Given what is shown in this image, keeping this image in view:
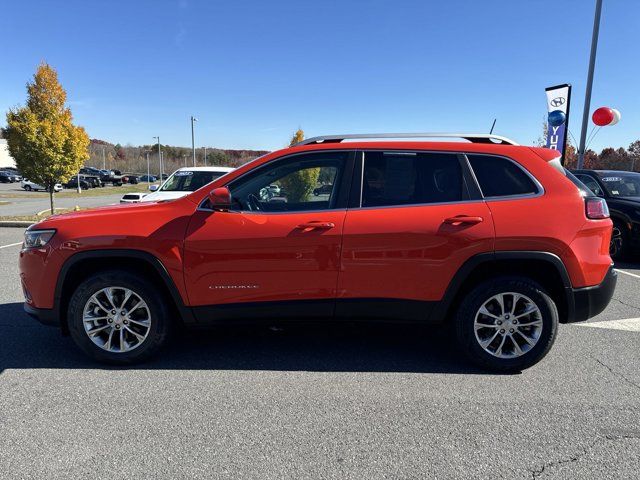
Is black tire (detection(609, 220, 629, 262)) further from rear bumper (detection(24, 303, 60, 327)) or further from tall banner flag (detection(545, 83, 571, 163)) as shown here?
rear bumper (detection(24, 303, 60, 327))

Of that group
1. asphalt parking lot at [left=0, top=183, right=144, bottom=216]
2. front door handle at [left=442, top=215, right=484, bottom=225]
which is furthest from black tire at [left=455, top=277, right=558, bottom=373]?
asphalt parking lot at [left=0, top=183, right=144, bottom=216]

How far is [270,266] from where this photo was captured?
3381mm

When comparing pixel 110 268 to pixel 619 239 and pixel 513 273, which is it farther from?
pixel 619 239

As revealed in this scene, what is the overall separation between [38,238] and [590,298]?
4.38 m

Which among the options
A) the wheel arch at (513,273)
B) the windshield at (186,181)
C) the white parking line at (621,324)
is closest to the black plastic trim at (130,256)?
the wheel arch at (513,273)

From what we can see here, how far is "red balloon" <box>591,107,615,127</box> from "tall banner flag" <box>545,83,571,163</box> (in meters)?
1.18

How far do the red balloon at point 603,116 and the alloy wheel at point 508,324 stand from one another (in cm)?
1229

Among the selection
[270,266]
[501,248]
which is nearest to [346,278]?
[270,266]

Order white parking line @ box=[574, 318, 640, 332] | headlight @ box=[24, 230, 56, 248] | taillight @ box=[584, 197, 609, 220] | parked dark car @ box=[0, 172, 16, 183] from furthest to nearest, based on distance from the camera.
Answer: parked dark car @ box=[0, 172, 16, 183] < white parking line @ box=[574, 318, 640, 332] < headlight @ box=[24, 230, 56, 248] < taillight @ box=[584, 197, 609, 220]

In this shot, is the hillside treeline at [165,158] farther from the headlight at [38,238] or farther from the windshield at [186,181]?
the headlight at [38,238]

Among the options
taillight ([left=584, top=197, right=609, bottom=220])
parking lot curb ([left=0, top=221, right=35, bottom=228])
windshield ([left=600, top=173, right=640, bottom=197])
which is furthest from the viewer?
parking lot curb ([left=0, top=221, right=35, bottom=228])

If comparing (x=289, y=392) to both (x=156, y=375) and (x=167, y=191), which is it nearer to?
(x=156, y=375)

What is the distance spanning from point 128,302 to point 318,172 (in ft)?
6.12

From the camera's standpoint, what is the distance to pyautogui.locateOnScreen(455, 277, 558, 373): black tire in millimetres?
3422
